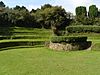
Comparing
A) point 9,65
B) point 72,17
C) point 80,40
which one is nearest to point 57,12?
point 72,17

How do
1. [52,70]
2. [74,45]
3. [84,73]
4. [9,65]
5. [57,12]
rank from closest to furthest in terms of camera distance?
1. [84,73]
2. [52,70]
3. [9,65]
4. [74,45]
5. [57,12]

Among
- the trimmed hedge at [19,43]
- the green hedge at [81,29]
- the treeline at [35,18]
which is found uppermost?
the treeline at [35,18]

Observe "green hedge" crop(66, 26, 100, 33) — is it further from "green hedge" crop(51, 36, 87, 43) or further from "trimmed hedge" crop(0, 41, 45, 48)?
"green hedge" crop(51, 36, 87, 43)

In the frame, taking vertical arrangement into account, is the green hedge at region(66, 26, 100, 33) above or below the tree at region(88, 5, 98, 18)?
below

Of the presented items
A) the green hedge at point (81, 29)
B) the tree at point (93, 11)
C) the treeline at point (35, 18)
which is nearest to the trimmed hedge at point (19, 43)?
the green hedge at point (81, 29)

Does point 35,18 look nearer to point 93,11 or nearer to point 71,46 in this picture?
point 93,11

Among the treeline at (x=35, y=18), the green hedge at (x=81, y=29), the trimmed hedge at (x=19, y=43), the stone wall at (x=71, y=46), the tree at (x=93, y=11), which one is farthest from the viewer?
the tree at (x=93, y=11)

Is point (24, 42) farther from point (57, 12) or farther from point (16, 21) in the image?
point (57, 12)

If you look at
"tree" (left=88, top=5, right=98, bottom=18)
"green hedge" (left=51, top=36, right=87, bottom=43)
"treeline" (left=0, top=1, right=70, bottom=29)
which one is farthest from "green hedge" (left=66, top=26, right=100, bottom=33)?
"tree" (left=88, top=5, right=98, bottom=18)

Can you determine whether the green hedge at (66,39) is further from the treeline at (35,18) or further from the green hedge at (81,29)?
the treeline at (35,18)

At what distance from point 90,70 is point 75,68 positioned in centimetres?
108

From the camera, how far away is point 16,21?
60.3 m

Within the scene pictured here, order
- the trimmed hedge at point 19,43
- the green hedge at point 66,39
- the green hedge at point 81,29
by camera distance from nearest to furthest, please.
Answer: the green hedge at point 66,39
the trimmed hedge at point 19,43
the green hedge at point 81,29

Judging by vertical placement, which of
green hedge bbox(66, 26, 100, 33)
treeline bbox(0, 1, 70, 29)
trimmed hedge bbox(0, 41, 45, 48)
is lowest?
trimmed hedge bbox(0, 41, 45, 48)
